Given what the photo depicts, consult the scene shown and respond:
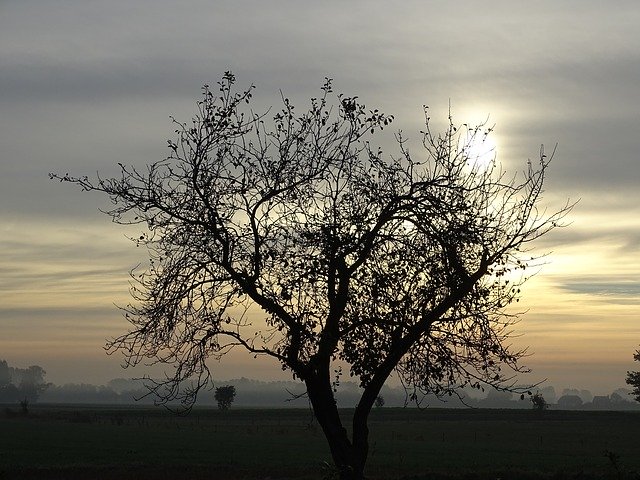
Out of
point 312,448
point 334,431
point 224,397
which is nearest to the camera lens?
point 334,431

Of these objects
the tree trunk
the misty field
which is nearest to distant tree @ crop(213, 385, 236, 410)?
the misty field

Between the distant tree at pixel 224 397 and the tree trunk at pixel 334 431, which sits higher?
the distant tree at pixel 224 397

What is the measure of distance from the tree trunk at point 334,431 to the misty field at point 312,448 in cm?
54

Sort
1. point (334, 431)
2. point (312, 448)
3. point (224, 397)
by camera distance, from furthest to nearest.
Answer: point (224, 397)
point (312, 448)
point (334, 431)

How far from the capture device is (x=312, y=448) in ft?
231

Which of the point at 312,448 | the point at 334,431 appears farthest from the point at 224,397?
the point at 334,431

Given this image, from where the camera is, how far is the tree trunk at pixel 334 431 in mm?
22094

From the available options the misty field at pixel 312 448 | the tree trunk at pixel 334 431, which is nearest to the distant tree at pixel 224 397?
the misty field at pixel 312 448

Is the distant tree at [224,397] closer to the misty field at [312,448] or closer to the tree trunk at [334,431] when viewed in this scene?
the misty field at [312,448]

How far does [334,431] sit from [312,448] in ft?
163

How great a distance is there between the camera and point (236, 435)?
286 ft

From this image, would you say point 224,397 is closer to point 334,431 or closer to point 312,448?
point 312,448

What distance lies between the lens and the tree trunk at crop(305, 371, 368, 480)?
22.1m

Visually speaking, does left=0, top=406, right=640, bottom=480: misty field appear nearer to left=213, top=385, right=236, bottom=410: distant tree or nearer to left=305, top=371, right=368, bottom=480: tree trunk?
left=305, top=371, right=368, bottom=480: tree trunk
